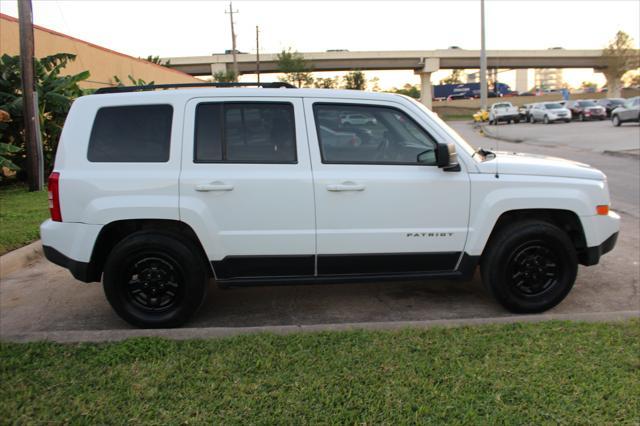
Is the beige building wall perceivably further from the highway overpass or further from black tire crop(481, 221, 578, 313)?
the highway overpass

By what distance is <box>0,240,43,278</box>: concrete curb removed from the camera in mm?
5883

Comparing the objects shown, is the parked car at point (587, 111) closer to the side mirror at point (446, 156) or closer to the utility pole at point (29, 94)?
the utility pole at point (29, 94)

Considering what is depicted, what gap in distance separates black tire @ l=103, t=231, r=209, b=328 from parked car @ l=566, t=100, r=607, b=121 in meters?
40.0

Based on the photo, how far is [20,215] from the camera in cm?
817

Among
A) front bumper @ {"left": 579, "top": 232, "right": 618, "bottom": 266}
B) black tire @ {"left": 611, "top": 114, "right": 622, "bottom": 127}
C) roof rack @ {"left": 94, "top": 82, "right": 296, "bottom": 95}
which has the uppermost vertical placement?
black tire @ {"left": 611, "top": 114, "right": 622, "bottom": 127}

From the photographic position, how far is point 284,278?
4.19 metres

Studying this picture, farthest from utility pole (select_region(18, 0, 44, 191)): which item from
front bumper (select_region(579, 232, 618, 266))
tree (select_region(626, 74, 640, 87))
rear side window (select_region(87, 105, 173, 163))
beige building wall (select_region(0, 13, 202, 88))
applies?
tree (select_region(626, 74, 640, 87))

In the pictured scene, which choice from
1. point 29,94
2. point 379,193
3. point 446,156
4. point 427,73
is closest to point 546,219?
point 446,156

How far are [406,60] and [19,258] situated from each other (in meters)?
68.7

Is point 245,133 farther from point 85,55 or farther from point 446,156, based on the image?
point 85,55

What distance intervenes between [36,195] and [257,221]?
8297 mm

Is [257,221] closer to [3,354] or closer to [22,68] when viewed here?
[3,354]

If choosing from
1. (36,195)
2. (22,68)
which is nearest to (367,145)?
(36,195)

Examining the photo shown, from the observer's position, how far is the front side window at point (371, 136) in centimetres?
412
